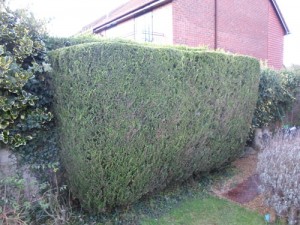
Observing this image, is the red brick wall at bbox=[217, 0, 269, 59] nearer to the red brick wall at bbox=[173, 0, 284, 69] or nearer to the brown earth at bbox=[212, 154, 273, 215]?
the red brick wall at bbox=[173, 0, 284, 69]

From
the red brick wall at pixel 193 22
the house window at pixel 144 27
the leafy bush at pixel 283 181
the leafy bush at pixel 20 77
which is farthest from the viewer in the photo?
the house window at pixel 144 27

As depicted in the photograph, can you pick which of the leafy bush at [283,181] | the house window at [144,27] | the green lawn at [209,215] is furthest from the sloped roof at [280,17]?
the green lawn at [209,215]

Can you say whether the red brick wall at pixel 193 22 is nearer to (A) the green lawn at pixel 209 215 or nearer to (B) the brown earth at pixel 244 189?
(B) the brown earth at pixel 244 189

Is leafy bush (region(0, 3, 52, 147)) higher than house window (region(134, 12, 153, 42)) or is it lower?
lower

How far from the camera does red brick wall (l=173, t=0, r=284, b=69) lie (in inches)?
429

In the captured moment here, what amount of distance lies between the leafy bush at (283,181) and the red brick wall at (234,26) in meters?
7.54

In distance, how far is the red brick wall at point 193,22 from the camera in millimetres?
10617

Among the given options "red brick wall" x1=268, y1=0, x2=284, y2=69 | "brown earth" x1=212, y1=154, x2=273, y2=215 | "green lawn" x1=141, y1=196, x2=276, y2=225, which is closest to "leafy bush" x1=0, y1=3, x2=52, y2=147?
"green lawn" x1=141, y1=196, x2=276, y2=225

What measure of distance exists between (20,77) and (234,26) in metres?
11.8

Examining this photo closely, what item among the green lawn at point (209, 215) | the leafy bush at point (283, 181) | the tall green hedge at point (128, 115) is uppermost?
the tall green hedge at point (128, 115)

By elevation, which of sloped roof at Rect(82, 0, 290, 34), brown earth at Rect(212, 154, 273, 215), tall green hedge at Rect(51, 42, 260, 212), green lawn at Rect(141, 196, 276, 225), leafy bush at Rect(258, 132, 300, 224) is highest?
sloped roof at Rect(82, 0, 290, 34)

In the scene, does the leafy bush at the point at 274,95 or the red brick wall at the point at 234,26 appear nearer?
the leafy bush at the point at 274,95

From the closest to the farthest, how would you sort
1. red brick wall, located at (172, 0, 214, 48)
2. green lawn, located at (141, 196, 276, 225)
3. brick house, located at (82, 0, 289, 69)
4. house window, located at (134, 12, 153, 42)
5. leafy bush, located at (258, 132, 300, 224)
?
leafy bush, located at (258, 132, 300, 224)
green lawn, located at (141, 196, 276, 225)
red brick wall, located at (172, 0, 214, 48)
brick house, located at (82, 0, 289, 69)
house window, located at (134, 12, 153, 42)

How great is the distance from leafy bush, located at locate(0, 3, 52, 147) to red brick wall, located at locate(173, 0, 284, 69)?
7708mm
